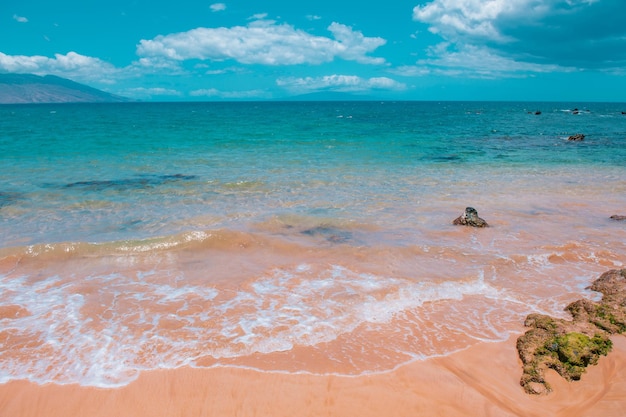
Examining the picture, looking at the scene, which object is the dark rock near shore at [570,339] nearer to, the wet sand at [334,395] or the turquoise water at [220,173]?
the wet sand at [334,395]

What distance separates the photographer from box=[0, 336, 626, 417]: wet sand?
205 inches

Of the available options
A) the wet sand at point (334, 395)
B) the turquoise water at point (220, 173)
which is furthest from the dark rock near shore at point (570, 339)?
the turquoise water at point (220, 173)

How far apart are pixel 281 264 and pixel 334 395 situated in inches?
184

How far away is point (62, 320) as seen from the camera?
7227 millimetres

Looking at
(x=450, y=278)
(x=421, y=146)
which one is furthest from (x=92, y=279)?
(x=421, y=146)

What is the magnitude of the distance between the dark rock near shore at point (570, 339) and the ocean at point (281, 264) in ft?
1.49

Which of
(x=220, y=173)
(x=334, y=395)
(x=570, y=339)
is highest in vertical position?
(x=570, y=339)

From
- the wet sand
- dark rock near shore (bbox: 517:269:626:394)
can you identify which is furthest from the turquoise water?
dark rock near shore (bbox: 517:269:626:394)

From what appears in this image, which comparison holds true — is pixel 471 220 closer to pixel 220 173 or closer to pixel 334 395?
pixel 334 395

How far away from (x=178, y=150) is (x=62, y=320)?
25.3 meters

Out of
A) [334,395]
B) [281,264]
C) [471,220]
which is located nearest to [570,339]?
[334,395]

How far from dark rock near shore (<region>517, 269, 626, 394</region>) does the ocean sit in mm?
453

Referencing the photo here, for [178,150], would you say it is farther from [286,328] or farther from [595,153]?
[595,153]

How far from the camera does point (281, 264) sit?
9852 millimetres
